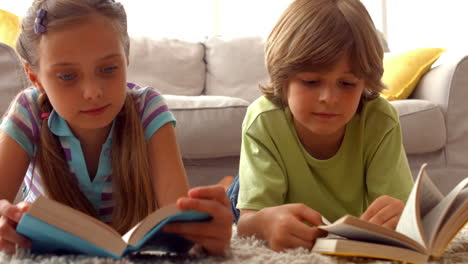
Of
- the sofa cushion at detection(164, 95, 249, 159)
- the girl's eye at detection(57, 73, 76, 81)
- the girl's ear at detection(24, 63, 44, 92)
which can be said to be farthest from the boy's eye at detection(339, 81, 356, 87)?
the sofa cushion at detection(164, 95, 249, 159)

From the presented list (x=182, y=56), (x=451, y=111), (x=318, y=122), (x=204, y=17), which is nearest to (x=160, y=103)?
(x=318, y=122)

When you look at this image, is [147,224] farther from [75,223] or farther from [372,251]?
[372,251]

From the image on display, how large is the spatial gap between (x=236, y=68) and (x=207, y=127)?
91 cm

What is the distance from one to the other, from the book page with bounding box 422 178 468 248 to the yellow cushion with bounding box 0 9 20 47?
227 centimetres

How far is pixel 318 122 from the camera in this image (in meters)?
1.29

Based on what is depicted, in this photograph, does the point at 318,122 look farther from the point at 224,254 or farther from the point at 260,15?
the point at 260,15

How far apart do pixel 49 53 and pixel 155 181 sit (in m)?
0.35

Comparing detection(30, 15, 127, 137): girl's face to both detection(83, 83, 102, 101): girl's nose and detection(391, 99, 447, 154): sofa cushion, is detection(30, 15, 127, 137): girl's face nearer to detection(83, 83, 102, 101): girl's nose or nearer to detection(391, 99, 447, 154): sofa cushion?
detection(83, 83, 102, 101): girl's nose

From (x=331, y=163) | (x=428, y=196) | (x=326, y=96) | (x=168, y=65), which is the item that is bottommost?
(x=168, y=65)

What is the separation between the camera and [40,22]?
47.3 inches

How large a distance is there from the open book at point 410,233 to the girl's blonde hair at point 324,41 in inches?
17.4

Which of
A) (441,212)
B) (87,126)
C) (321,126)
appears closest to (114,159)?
(87,126)

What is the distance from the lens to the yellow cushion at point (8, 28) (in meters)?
2.68

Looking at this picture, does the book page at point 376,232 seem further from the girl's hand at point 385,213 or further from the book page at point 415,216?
the girl's hand at point 385,213
